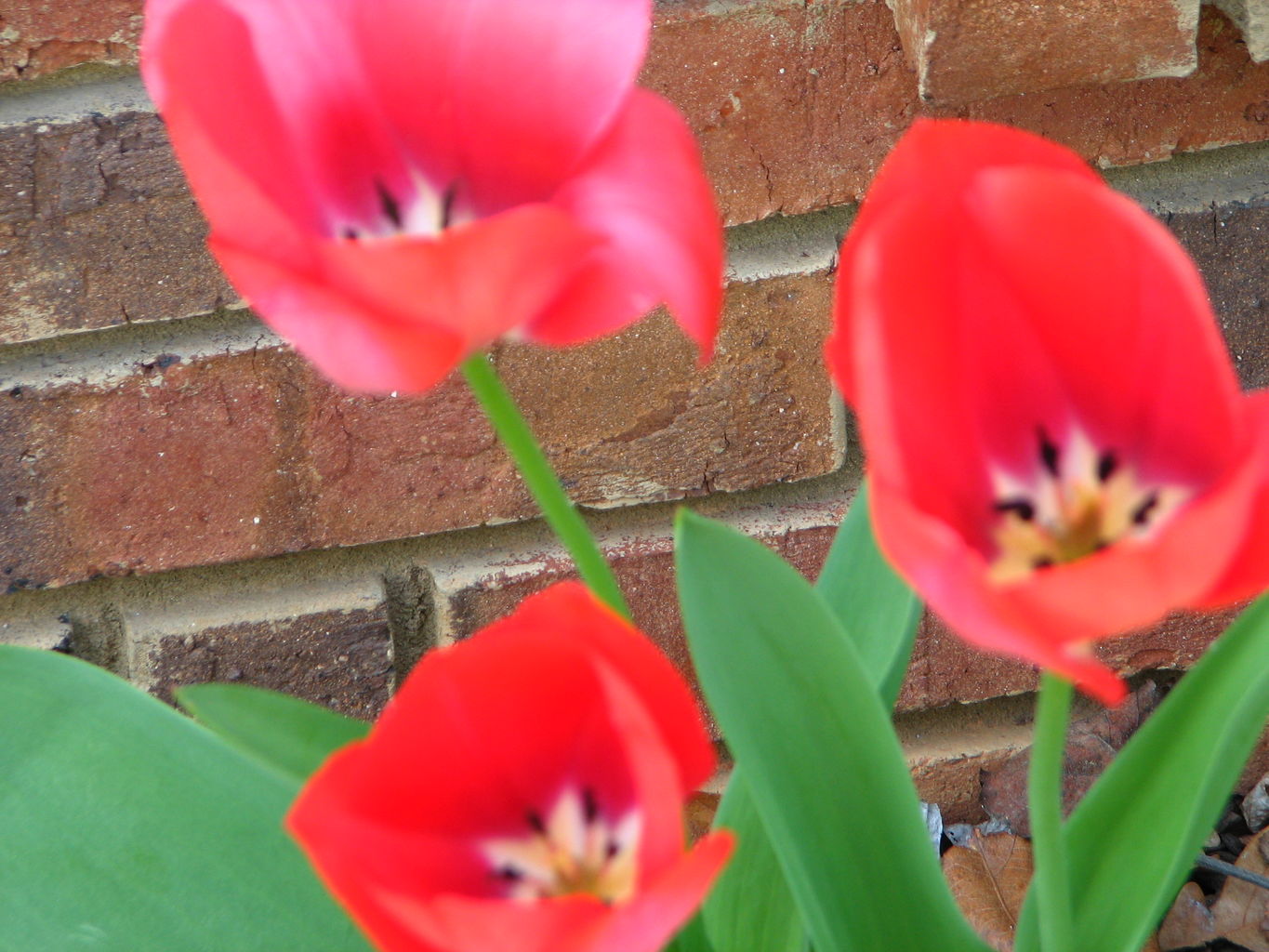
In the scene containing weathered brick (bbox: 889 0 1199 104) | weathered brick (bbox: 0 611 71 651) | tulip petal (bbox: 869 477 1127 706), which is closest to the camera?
tulip petal (bbox: 869 477 1127 706)

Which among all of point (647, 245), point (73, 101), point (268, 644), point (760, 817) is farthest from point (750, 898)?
point (73, 101)

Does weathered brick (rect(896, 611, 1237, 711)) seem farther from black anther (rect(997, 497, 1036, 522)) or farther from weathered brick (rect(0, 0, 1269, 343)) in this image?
black anther (rect(997, 497, 1036, 522))

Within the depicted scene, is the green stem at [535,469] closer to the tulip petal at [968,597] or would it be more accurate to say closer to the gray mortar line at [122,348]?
the tulip petal at [968,597]

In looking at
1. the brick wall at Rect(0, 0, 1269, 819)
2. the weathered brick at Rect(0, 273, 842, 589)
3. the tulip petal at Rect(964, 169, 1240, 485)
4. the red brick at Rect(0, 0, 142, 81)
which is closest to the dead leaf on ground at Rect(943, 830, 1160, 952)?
the brick wall at Rect(0, 0, 1269, 819)

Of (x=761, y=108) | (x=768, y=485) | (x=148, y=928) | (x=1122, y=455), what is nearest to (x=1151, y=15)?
(x=761, y=108)

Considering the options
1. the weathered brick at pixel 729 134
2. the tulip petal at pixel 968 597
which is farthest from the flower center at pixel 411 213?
the weathered brick at pixel 729 134
